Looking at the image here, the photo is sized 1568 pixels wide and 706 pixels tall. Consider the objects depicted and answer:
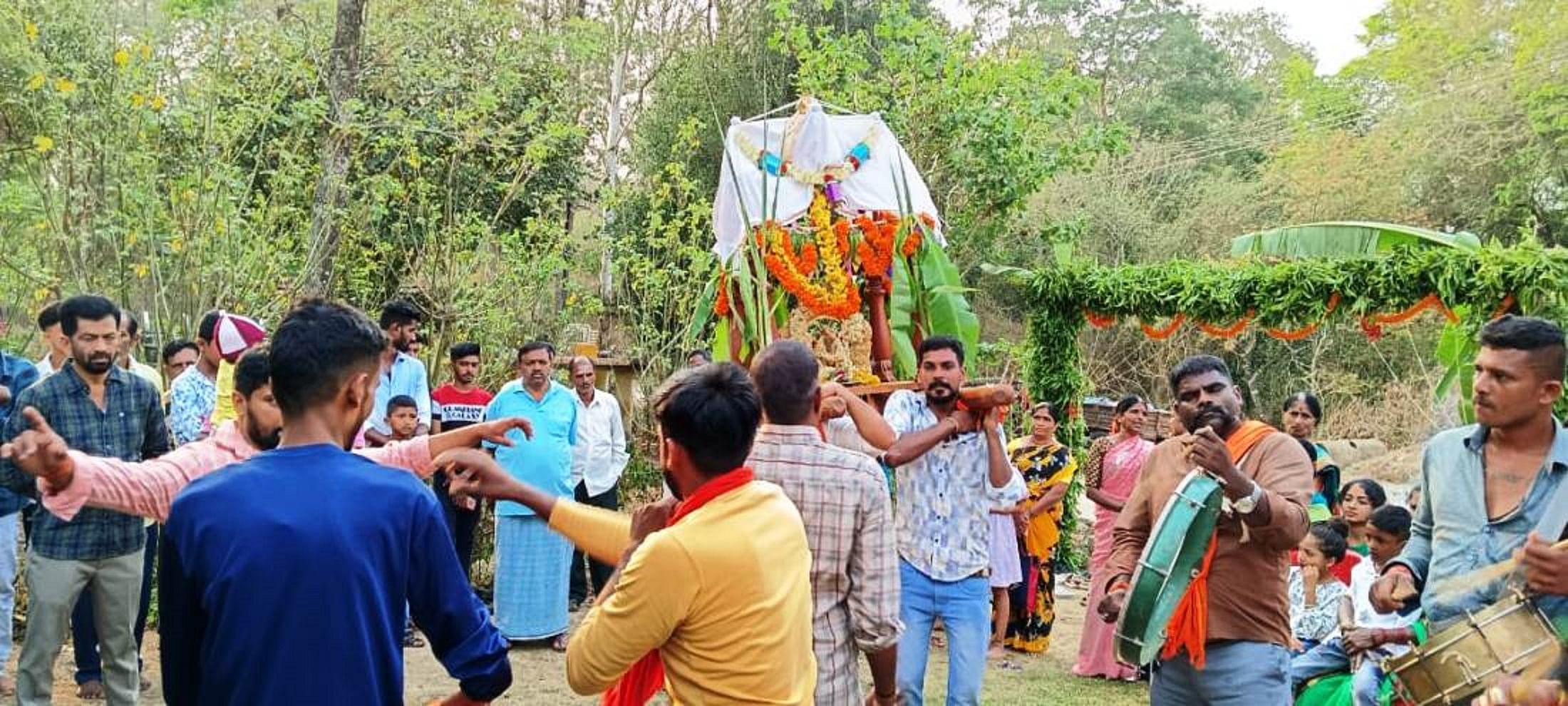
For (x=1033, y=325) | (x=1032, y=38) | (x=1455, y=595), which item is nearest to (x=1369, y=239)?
(x=1033, y=325)

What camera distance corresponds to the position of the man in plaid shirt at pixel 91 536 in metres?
5.69

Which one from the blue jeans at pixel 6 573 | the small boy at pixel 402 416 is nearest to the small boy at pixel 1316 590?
the small boy at pixel 402 416

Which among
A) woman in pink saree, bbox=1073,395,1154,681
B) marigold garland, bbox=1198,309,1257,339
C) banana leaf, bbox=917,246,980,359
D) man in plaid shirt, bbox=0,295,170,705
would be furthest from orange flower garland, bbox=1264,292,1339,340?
man in plaid shirt, bbox=0,295,170,705

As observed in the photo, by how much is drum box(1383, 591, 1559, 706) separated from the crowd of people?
103 mm

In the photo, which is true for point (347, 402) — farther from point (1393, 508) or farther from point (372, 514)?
point (1393, 508)

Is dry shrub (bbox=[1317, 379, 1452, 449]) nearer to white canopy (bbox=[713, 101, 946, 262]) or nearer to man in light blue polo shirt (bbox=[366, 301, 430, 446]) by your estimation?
Result: white canopy (bbox=[713, 101, 946, 262])

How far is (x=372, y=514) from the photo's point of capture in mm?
2701

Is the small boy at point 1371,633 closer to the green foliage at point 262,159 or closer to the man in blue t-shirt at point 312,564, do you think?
the man in blue t-shirt at point 312,564

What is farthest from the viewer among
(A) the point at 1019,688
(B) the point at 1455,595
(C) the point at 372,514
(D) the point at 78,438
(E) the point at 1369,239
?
(E) the point at 1369,239

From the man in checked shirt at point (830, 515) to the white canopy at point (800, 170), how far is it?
4.37 metres

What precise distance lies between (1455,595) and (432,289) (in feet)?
32.8

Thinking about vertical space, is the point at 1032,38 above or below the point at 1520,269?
above

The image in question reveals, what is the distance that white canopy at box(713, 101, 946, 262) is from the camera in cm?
850

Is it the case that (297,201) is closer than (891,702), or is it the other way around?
(891,702)
